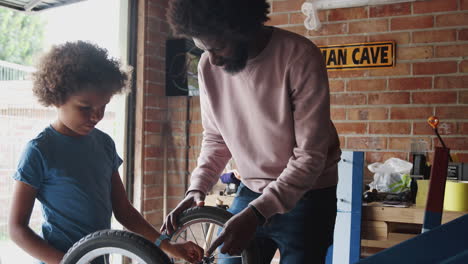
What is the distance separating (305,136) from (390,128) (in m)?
1.73

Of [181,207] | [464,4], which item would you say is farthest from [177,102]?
[181,207]

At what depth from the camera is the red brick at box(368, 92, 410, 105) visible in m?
2.84

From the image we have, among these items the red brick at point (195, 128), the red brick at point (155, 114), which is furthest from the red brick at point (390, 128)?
the red brick at point (155, 114)

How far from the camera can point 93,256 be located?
98 centimetres

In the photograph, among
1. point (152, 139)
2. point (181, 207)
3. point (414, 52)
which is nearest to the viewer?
point (181, 207)

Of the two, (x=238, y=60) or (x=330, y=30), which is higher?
(x=330, y=30)

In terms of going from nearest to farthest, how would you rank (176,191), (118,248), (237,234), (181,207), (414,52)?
(118,248) < (237,234) < (181,207) < (414,52) < (176,191)

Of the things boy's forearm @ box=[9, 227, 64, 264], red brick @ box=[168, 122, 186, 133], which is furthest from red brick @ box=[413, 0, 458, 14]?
boy's forearm @ box=[9, 227, 64, 264]

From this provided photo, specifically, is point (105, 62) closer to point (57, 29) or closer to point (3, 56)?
point (3, 56)

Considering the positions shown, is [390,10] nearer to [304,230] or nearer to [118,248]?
[304,230]

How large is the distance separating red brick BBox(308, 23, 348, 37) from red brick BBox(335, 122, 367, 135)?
548 mm

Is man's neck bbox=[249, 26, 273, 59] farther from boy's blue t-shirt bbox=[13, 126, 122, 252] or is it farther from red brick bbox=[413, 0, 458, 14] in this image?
red brick bbox=[413, 0, 458, 14]

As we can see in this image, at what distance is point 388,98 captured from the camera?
2.87 meters

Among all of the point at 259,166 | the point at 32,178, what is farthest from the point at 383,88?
the point at 32,178
